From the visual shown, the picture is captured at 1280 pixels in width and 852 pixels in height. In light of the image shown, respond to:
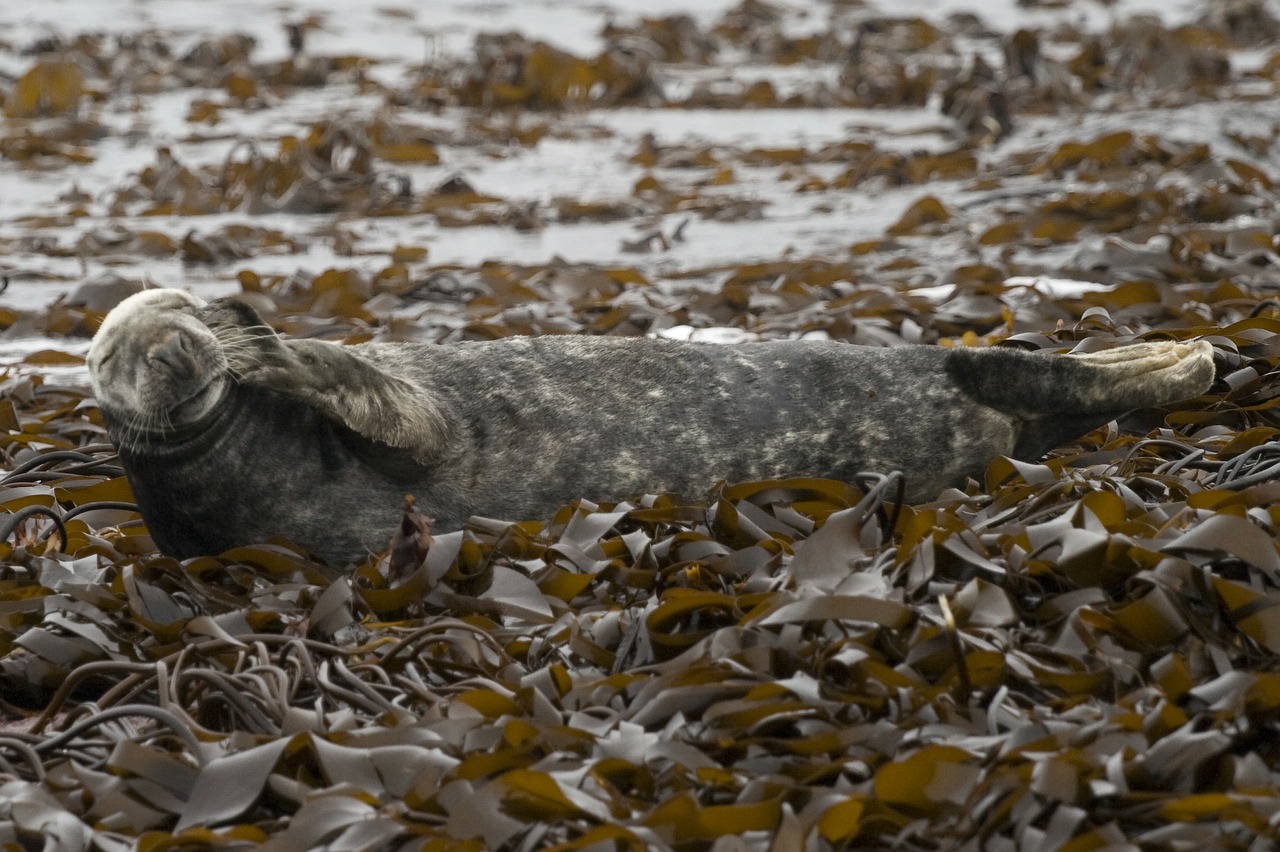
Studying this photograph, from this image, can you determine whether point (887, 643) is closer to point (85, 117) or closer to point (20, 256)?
point (20, 256)

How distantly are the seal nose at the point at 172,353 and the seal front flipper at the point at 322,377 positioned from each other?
0.10m

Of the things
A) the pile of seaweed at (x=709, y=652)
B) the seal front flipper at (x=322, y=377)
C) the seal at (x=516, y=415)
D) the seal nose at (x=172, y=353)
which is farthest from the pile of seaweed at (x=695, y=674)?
the seal nose at (x=172, y=353)

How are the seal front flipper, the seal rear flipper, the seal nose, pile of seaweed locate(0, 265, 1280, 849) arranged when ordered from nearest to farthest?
pile of seaweed locate(0, 265, 1280, 849), the seal nose, the seal front flipper, the seal rear flipper

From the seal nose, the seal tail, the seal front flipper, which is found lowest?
the seal tail

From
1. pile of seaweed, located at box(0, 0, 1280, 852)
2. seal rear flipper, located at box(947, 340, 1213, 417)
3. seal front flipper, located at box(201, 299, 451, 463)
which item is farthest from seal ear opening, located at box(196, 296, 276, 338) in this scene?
seal rear flipper, located at box(947, 340, 1213, 417)

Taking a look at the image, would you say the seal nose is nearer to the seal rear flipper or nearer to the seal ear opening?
the seal ear opening

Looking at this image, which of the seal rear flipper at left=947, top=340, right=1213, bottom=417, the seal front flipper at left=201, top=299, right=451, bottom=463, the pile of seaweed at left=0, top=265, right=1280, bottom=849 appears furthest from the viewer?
the seal rear flipper at left=947, top=340, right=1213, bottom=417

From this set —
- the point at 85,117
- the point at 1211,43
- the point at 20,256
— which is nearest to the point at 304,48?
the point at 85,117

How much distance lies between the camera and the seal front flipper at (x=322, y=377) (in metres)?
3.43

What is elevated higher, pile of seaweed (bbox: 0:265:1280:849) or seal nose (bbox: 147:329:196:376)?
seal nose (bbox: 147:329:196:376)

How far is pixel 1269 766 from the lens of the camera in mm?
2416

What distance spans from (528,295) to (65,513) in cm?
328

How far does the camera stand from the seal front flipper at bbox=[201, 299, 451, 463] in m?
3.43

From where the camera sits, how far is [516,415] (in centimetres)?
380
